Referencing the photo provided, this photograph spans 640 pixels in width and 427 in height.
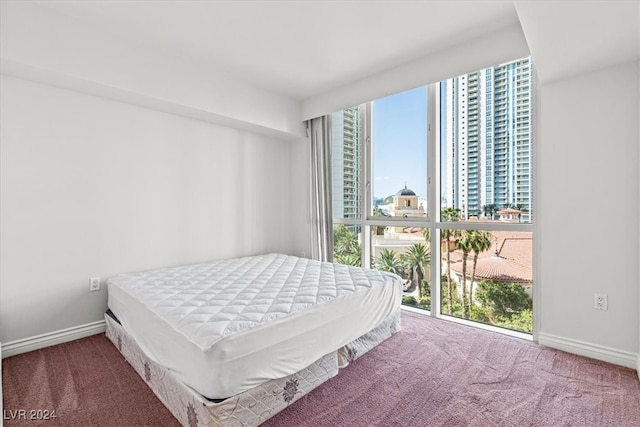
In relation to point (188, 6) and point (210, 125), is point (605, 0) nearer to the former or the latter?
point (188, 6)

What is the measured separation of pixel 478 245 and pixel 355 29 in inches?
86.7

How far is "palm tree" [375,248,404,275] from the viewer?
11.5 ft

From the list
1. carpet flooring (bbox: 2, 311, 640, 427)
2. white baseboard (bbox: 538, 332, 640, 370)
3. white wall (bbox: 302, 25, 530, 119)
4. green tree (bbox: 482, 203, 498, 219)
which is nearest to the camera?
carpet flooring (bbox: 2, 311, 640, 427)

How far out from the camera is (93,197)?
104 inches

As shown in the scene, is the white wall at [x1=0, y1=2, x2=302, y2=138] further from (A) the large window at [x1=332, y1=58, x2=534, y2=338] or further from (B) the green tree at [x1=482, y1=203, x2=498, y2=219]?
(B) the green tree at [x1=482, y1=203, x2=498, y2=219]

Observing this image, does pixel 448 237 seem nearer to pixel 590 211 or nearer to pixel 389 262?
pixel 389 262

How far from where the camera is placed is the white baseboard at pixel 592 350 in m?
2.06

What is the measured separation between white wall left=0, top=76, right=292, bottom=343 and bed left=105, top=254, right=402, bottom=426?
38cm

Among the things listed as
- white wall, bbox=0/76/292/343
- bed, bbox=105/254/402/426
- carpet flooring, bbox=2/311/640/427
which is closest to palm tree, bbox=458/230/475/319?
carpet flooring, bbox=2/311/640/427

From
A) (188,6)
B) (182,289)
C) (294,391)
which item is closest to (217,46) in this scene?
(188,6)

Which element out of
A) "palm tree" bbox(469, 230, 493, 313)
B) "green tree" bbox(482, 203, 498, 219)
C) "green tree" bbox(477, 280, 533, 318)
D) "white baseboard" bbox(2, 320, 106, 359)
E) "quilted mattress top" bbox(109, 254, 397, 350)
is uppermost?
"green tree" bbox(482, 203, 498, 219)

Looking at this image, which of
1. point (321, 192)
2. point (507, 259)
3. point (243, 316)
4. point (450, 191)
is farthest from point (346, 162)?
point (243, 316)

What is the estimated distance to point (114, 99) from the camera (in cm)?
272

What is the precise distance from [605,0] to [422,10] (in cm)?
109
